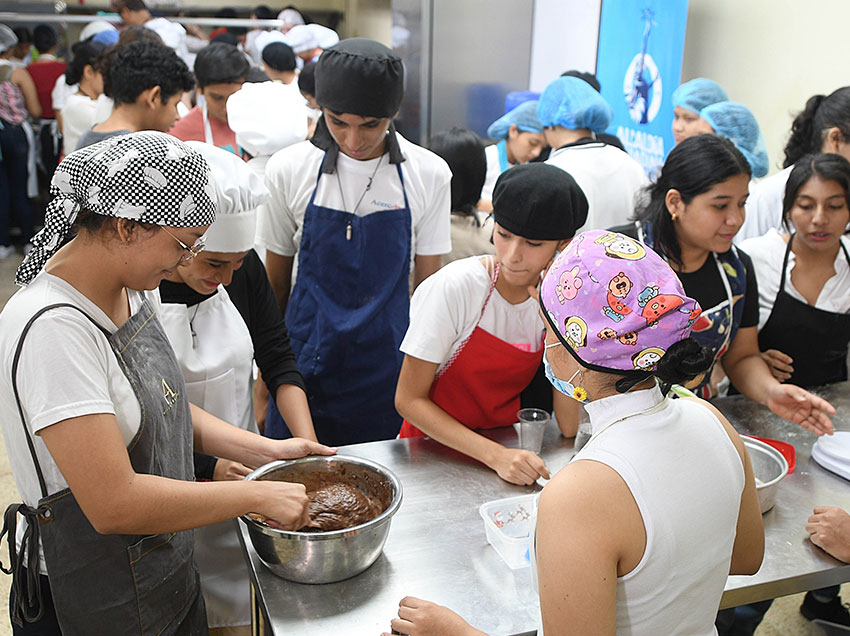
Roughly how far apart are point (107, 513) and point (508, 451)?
0.94m

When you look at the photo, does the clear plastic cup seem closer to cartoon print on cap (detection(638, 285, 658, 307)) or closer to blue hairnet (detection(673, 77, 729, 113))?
cartoon print on cap (detection(638, 285, 658, 307))

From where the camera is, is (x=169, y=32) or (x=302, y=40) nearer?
(x=169, y=32)

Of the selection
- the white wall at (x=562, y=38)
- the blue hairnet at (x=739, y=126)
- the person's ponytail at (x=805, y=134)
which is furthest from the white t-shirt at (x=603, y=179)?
the white wall at (x=562, y=38)

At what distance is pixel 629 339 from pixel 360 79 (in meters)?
1.39

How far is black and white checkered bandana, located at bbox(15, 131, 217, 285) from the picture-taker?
112cm

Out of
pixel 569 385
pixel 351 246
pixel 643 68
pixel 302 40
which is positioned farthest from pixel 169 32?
pixel 569 385

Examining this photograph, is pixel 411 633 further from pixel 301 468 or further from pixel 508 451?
pixel 508 451

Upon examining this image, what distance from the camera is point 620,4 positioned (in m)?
4.75

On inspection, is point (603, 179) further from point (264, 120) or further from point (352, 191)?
point (264, 120)

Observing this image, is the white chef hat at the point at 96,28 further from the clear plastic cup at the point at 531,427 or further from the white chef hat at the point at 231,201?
the clear plastic cup at the point at 531,427

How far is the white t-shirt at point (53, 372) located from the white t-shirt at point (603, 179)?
Answer: 2.38 meters

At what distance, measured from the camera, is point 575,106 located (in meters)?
3.35

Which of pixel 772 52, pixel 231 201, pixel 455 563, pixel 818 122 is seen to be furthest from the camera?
pixel 772 52

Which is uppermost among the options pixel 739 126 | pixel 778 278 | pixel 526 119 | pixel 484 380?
pixel 739 126
